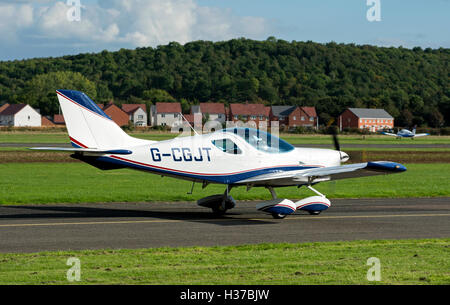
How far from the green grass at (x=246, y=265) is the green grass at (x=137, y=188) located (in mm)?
5872

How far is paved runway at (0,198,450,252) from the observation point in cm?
1298

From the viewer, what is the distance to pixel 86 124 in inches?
644

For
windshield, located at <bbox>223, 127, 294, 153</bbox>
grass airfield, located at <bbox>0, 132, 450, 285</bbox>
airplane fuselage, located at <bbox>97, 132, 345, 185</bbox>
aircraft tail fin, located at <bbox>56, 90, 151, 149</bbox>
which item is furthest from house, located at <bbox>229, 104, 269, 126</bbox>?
grass airfield, located at <bbox>0, 132, 450, 285</bbox>

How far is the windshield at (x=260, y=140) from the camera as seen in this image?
54.7ft

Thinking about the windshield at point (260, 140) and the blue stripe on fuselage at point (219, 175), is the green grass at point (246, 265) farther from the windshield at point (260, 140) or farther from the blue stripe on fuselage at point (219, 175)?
the windshield at point (260, 140)

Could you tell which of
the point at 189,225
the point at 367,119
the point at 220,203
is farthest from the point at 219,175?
the point at 367,119

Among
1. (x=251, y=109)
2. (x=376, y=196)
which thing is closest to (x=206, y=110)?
(x=251, y=109)

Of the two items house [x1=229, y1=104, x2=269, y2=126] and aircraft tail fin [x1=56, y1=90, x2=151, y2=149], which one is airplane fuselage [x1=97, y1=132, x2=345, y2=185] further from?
house [x1=229, y1=104, x2=269, y2=126]

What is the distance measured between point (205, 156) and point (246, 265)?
22.0 ft

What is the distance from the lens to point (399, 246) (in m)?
12.0

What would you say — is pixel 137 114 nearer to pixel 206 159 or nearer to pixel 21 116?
pixel 21 116
